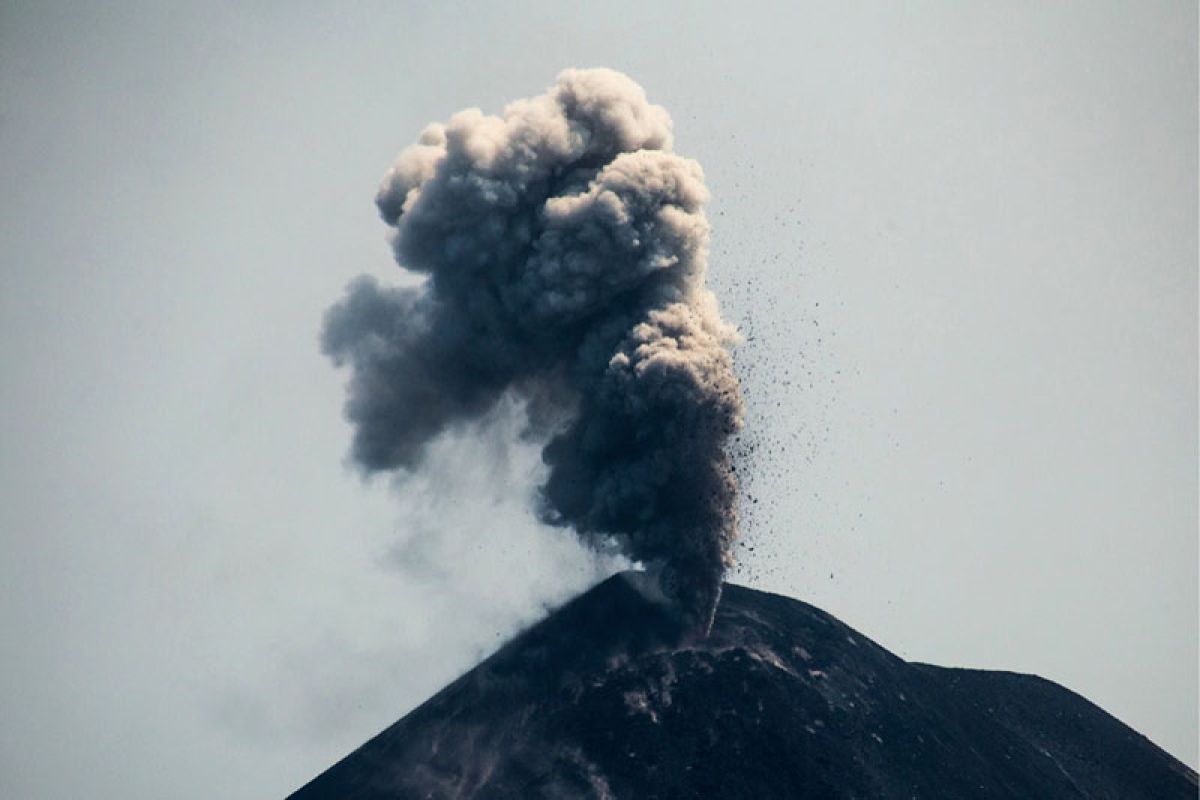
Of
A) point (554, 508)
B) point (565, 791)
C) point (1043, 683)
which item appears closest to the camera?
point (565, 791)

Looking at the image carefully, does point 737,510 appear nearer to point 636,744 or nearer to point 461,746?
point 636,744

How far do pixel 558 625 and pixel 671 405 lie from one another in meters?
15.6

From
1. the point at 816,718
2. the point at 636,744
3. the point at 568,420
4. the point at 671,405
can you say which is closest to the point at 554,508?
the point at 568,420

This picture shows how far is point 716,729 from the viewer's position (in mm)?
46156

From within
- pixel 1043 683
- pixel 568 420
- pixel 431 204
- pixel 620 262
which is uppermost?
pixel 431 204

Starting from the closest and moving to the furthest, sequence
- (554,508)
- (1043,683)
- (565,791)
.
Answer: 1. (565,791)
2. (554,508)
3. (1043,683)

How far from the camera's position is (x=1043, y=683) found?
220 feet

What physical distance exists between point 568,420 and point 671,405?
9.76 m

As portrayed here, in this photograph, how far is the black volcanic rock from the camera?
44.0m

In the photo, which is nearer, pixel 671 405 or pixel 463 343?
pixel 671 405

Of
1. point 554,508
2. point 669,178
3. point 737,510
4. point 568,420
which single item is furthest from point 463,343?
point 737,510

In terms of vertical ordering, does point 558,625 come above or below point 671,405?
below

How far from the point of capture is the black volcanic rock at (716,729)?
144ft

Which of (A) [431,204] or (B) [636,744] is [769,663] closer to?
(B) [636,744]
